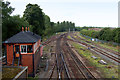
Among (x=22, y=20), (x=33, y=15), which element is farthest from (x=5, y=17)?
(x=33, y=15)

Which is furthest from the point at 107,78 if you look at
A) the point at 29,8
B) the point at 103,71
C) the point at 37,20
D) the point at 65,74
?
the point at 29,8

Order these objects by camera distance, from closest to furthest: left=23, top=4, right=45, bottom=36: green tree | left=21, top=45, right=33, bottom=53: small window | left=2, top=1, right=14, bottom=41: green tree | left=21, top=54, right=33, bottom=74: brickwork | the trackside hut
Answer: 1. the trackside hut
2. left=21, top=45, right=33, bottom=53: small window
3. left=21, top=54, right=33, bottom=74: brickwork
4. left=2, top=1, right=14, bottom=41: green tree
5. left=23, top=4, right=45, bottom=36: green tree

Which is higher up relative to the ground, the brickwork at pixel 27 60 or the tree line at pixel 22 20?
the tree line at pixel 22 20

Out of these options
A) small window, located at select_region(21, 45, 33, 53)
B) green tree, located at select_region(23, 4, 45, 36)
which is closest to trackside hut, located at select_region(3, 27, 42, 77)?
small window, located at select_region(21, 45, 33, 53)

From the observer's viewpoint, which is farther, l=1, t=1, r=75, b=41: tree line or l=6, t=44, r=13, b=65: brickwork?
l=1, t=1, r=75, b=41: tree line

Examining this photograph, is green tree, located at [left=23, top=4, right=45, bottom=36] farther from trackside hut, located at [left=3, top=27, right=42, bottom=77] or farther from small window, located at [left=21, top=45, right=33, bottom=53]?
small window, located at [left=21, top=45, right=33, bottom=53]

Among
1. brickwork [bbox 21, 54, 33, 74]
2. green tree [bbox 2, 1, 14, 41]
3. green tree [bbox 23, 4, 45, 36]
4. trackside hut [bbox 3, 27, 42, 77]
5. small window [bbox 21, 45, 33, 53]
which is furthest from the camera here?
green tree [bbox 23, 4, 45, 36]

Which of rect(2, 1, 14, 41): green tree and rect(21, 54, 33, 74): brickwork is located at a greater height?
rect(2, 1, 14, 41): green tree

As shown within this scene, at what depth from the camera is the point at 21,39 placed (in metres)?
12.5

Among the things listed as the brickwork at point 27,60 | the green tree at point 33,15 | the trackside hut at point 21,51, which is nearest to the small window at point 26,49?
the trackside hut at point 21,51

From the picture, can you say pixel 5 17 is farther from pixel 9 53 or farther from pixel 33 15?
pixel 9 53

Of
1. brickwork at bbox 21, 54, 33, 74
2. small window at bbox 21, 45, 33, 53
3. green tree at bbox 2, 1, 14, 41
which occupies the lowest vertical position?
brickwork at bbox 21, 54, 33, 74

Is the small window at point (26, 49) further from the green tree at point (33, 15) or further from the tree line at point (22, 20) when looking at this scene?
A: the green tree at point (33, 15)

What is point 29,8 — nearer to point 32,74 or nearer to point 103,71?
point 32,74
